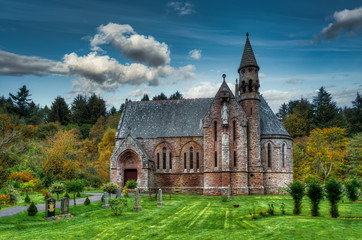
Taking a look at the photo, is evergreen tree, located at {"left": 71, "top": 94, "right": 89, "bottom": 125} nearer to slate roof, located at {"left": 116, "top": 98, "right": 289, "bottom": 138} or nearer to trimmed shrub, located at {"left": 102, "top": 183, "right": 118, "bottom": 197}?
slate roof, located at {"left": 116, "top": 98, "right": 289, "bottom": 138}

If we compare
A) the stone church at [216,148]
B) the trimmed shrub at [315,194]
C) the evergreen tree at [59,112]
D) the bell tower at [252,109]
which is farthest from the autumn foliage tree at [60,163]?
the evergreen tree at [59,112]

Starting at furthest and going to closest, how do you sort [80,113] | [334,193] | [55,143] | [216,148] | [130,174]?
1. [80,113]
2. [55,143]
3. [130,174]
4. [216,148]
5. [334,193]

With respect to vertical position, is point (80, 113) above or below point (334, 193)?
above

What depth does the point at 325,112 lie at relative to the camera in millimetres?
66000

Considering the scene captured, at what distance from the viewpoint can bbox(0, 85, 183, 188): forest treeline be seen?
30750 millimetres

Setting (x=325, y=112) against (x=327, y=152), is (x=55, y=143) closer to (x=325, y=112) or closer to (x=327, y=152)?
(x=327, y=152)

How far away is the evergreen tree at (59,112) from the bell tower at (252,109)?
57430 millimetres

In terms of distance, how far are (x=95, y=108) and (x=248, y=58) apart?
52.8 m

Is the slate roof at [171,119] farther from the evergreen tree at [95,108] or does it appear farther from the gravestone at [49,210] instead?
the evergreen tree at [95,108]

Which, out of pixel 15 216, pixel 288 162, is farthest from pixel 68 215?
pixel 288 162

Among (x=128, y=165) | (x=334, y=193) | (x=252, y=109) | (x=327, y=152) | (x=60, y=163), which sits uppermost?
(x=252, y=109)

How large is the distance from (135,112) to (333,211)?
28.4m

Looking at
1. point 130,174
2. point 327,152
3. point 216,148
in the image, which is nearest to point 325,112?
point 327,152

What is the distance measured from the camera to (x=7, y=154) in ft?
68.5
